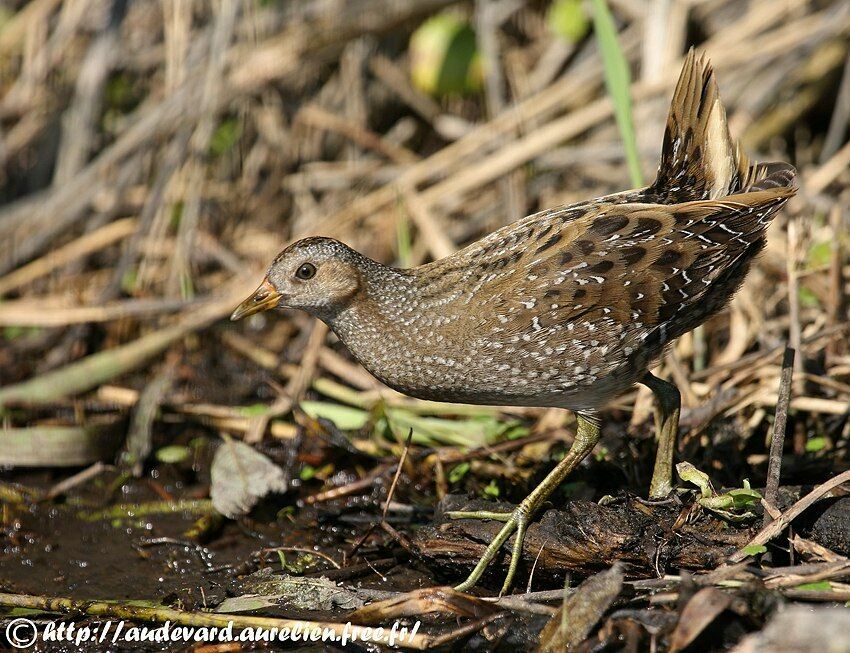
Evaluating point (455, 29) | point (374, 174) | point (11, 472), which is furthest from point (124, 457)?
point (455, 29)

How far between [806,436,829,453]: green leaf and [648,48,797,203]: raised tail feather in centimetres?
112

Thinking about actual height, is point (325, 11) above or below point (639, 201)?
above

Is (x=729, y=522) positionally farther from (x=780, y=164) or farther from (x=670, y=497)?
(x=780, y=164)

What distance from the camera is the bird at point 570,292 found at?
137 inches

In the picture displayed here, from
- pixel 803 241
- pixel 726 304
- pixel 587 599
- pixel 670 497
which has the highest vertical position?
pixel 803 241

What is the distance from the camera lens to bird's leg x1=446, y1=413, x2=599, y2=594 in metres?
3.46

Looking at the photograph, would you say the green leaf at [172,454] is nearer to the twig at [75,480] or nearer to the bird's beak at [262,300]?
the twig at [75,480]

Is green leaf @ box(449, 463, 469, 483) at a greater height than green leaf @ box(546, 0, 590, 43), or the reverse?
green leaf @ box(546, 0, 590, 43)

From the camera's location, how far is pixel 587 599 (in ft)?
9.86

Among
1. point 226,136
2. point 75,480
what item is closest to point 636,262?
point 75,480

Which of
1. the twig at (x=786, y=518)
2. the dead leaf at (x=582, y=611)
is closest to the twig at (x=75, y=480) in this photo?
the dead leaf at (x=582, y=611)

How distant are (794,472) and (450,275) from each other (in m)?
1.57

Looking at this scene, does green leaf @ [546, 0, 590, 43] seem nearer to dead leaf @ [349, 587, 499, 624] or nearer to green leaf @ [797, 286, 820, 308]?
green leaf @ [797, 286, 820, 308]

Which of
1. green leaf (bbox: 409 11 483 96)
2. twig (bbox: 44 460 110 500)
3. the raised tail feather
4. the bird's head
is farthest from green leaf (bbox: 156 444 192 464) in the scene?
green leaf (bbox: 409 11 483 96)
